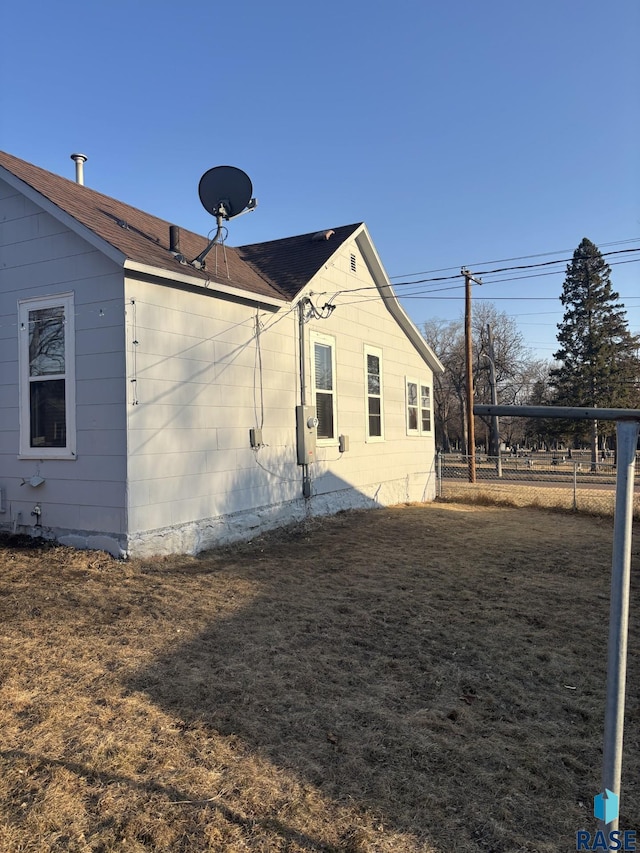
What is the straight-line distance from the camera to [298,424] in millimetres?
9062

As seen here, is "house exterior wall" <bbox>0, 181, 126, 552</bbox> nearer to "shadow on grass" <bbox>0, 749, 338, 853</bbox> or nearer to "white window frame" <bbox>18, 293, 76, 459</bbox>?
"white window frame" <bbox>18, 293, 76, 459</bbox>

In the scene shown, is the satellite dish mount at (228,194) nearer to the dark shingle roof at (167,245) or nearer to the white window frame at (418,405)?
the dark shingle roof at (167,245)

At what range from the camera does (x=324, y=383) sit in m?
9.91

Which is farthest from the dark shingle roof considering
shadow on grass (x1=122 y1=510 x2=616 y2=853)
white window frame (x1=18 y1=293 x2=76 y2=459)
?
shadow on grass (x1=122 y1=510 x2=616 y2=853)

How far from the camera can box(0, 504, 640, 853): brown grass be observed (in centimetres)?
221

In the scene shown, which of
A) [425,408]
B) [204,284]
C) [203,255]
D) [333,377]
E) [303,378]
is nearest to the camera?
[204,284]

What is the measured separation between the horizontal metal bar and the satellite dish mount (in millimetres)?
6434

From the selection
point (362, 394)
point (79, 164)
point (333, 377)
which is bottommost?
point (362, 394)

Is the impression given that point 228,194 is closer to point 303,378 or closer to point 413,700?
point 303,378

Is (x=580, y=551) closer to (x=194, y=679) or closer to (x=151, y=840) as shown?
(x=194, y=679)

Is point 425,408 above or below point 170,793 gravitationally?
above

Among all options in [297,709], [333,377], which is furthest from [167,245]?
[297,709]

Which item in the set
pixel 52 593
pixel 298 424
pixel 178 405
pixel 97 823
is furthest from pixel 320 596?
pixel 298 424

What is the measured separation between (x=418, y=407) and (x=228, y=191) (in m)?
7.89
